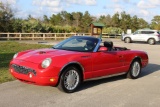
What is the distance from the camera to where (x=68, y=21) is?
8438 cm

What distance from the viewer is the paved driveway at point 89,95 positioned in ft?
19.9

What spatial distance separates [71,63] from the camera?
697cm

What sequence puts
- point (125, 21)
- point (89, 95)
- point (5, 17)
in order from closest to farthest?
point (89, 95), point (5, 17), point (125, 21)

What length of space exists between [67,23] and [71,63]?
254 ft

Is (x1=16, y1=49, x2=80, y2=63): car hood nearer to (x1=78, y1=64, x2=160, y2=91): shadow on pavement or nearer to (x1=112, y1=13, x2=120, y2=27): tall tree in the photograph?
(x1=78, y1=64, x2=160, y2=91): shadow on pavement

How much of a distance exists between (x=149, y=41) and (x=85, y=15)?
4333cm

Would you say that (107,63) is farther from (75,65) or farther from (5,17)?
(5,17)

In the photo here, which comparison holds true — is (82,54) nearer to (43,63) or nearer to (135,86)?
(43,63)

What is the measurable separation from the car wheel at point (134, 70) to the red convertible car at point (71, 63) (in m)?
0.26

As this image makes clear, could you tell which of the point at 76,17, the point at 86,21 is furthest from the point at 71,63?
the point at 76,17

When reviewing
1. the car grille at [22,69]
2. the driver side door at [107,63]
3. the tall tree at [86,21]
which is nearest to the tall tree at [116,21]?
the tall tree at [86,21]

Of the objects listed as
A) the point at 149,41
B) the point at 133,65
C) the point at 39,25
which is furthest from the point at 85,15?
the point at 133,65

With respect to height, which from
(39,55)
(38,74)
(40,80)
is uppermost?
(39,55)

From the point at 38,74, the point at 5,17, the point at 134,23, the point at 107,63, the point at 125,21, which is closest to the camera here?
the point at 38,74
